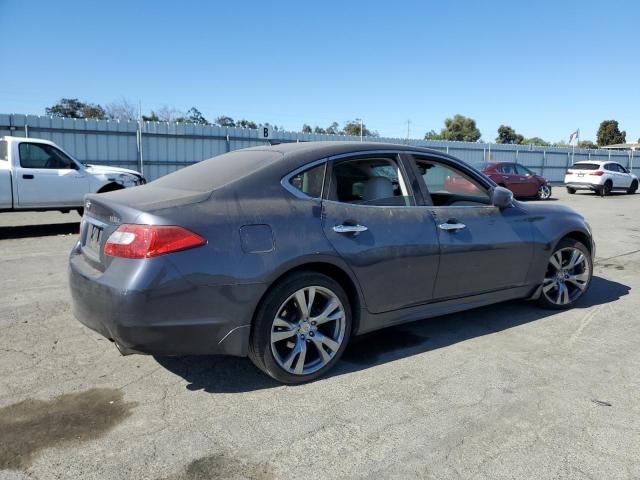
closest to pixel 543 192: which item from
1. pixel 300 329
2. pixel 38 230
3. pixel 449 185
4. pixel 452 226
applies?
pixel 38 230

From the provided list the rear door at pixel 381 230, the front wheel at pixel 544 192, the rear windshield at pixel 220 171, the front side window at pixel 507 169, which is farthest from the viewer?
the front wheel at pixel 544 192

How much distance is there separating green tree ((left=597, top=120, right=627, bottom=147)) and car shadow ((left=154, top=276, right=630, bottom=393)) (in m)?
94.2

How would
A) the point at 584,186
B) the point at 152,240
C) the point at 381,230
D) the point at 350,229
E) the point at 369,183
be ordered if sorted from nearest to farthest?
1. the point at 152,240
2. the point at 350,229
3. the point at 381,230
4. the point at 369,183
5. the point at 584,186

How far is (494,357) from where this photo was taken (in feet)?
13.4

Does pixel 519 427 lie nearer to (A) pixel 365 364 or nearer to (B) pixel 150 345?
(A) pixel 365 364

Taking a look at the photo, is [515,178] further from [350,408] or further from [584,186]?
[350,408]

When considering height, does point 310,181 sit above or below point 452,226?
above

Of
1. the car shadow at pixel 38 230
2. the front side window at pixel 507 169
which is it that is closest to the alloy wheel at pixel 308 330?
the car shadow at pixel 38 230

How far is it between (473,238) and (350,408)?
6.10 feet

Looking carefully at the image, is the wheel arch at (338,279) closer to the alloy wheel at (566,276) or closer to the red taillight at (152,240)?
the red taillight at (152,240)

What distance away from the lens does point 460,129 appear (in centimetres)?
7719

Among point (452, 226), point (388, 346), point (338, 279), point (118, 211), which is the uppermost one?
point (118, 211)

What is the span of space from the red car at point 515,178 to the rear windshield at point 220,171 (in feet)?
56.6

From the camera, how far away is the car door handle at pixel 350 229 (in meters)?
3.62
